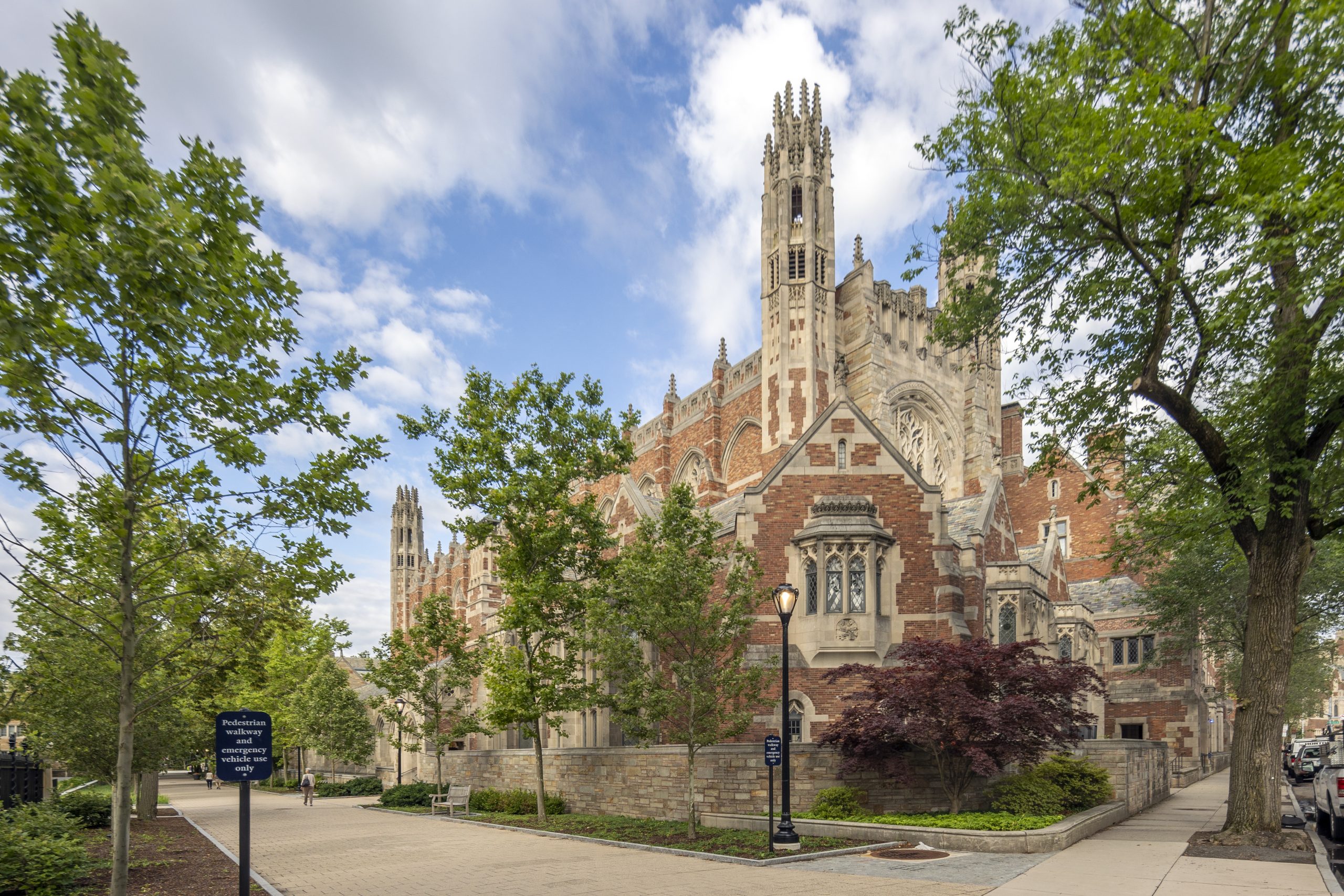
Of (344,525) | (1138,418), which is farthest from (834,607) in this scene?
(344,525)

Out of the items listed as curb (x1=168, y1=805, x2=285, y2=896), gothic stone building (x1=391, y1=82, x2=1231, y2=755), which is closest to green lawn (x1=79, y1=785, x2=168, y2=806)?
curb (x1=168, y1=805, x2=285, y2=896)

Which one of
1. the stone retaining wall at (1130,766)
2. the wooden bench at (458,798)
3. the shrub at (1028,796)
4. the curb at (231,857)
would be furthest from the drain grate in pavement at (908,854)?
the wooden bench at (458,798)

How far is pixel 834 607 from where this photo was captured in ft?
67.6

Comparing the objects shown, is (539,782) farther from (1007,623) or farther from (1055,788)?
(1007,623)

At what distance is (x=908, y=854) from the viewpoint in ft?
43.2

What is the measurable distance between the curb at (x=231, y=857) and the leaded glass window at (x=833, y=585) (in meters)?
13.1

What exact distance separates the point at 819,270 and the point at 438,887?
30.2m

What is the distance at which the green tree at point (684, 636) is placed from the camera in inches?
656

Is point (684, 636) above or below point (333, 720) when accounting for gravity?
above

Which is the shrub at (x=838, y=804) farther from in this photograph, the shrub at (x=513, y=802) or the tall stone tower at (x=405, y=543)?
the tall stone tower at (x=405, y=543)

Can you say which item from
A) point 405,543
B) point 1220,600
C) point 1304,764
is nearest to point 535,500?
point 1220,600

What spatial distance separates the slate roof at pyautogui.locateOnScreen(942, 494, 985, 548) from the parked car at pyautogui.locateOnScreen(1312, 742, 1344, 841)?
341 inches

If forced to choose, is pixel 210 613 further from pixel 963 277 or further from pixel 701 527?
pixel 963 277

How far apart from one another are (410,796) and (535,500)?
1347 centimetres
